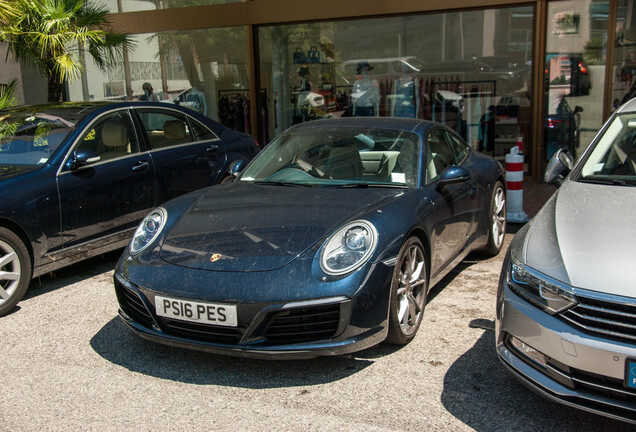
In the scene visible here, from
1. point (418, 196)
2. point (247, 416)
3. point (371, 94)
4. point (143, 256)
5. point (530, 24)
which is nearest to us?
point (247, 416)

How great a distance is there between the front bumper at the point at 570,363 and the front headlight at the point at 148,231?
221cm

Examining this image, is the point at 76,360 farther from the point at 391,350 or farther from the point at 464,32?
the point at 464,32

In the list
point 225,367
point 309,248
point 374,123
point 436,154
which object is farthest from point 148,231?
point 436,154

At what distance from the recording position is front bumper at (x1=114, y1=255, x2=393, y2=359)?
11.1ft

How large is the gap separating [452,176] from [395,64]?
21.3ft

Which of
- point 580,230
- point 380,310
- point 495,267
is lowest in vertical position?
point 495,267

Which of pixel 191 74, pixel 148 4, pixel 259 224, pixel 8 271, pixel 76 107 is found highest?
pixel 148 4

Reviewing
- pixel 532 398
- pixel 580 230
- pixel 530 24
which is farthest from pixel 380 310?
pixel 530 24

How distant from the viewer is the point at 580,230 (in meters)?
3.19

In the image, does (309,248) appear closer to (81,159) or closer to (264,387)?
(264,387)

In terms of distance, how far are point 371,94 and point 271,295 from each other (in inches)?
313

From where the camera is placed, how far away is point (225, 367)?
12.3 feet

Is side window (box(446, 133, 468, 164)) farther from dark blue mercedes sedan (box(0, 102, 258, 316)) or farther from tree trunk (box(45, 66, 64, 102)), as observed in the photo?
tree trunk (box(45, 66, 64, 102))

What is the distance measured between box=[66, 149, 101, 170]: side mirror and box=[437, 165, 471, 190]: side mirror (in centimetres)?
288
